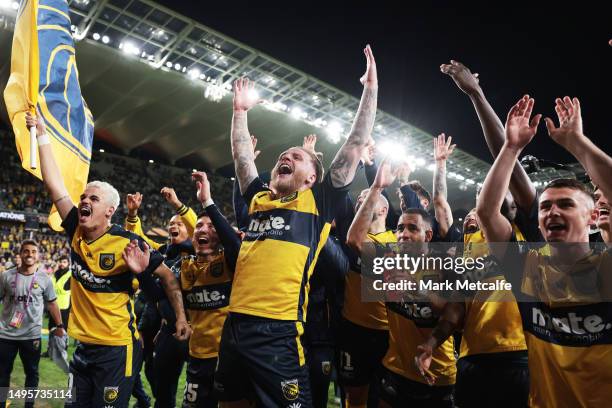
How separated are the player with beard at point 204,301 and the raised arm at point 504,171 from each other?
6.43 feet

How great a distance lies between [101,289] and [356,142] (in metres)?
2.25

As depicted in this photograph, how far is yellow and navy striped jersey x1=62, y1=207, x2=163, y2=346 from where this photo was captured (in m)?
3.30

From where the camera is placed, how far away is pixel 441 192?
4711 millimetres

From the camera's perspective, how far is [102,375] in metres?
3.18

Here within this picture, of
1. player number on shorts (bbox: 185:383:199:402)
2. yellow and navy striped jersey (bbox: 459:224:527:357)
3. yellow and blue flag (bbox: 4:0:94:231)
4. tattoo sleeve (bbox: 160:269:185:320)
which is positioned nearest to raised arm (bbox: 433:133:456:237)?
yellow and navy striped jersey (bbox: 459:224:527:357)

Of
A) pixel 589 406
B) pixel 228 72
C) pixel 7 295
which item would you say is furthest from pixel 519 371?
pixel 228 72

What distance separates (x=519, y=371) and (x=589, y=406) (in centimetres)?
76

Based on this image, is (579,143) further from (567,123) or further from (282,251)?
(282,251)

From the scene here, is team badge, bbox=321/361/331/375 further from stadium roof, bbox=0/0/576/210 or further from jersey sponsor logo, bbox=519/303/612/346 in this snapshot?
stadium roof, bbox=0/0/576/210

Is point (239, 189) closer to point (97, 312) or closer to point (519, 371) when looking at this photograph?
point (97, 312)

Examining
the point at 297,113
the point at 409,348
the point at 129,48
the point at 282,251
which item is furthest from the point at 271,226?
the point at 297,113

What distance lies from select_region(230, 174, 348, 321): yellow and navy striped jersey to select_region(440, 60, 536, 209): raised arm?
0.98m

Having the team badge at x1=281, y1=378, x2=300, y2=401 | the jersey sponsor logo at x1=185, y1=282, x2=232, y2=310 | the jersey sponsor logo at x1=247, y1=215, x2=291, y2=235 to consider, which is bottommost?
the team badge at x1=281, y1=378, x2=300, y2=401

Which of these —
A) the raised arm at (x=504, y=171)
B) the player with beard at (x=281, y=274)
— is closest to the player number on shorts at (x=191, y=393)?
the player with beard at (x=281, y=274)
